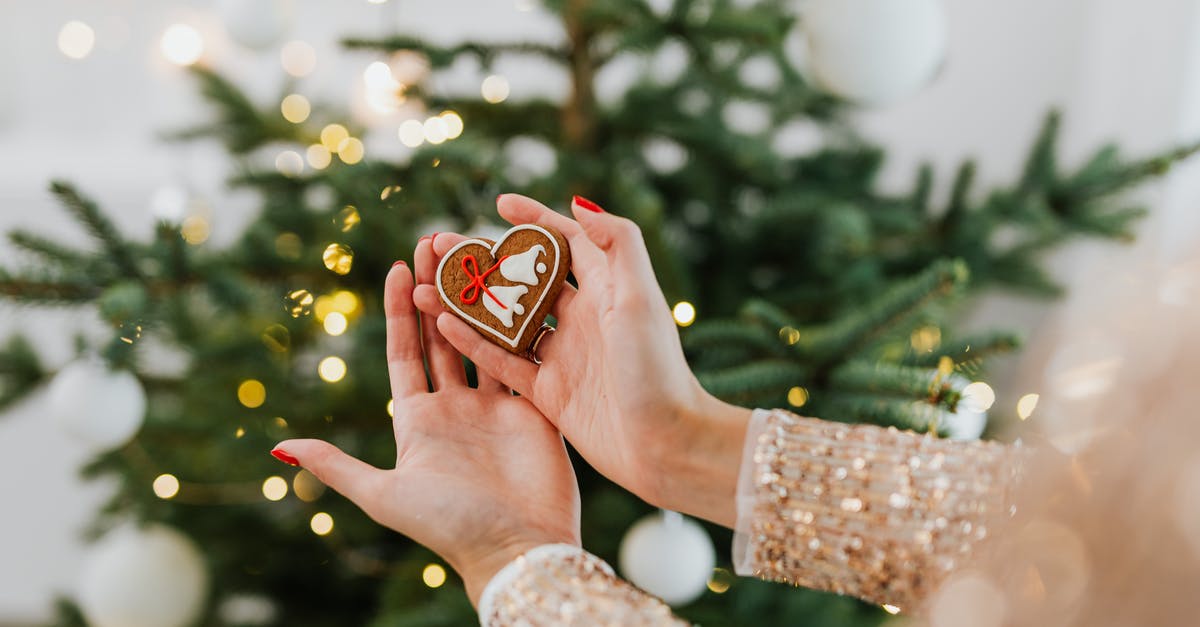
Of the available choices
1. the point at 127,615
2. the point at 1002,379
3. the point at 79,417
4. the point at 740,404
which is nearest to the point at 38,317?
the point at 127,615

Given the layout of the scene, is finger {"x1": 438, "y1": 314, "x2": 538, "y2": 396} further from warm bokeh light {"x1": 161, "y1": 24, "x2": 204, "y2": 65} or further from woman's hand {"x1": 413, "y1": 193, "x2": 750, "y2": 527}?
warm bokeh light {"x1": 161, "y1": 24, "x2": 204, "y2": 65}

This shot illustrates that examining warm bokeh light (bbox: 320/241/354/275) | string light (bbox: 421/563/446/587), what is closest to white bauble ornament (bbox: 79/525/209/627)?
string light (bbox: 421/563/446/587)

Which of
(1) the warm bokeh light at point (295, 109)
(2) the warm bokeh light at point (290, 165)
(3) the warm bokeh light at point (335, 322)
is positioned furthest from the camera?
(1) the warm bokeh light at point (295, 109)

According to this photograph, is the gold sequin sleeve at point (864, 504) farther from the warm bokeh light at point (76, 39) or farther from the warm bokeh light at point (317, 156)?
the warm bokeh light at point (76, 39)

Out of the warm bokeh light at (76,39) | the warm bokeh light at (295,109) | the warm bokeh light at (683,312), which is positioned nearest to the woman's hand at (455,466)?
the warm bokeh light at (683,312)

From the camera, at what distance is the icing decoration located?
656 millimetres

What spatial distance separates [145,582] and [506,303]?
2.23 ft

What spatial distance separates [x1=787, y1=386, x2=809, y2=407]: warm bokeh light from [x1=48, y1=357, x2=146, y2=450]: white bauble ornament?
639 mm

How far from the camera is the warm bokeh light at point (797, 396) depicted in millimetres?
783

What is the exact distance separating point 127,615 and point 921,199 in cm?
114

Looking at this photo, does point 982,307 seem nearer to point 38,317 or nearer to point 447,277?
point 447,277

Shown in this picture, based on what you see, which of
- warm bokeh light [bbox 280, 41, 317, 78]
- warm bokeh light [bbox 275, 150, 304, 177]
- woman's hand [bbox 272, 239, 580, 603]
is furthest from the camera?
warm bokeh light [bbox 280, 41, 317, 78]

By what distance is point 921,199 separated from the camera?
3.83ft

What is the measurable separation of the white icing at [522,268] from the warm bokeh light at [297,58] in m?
1.26
